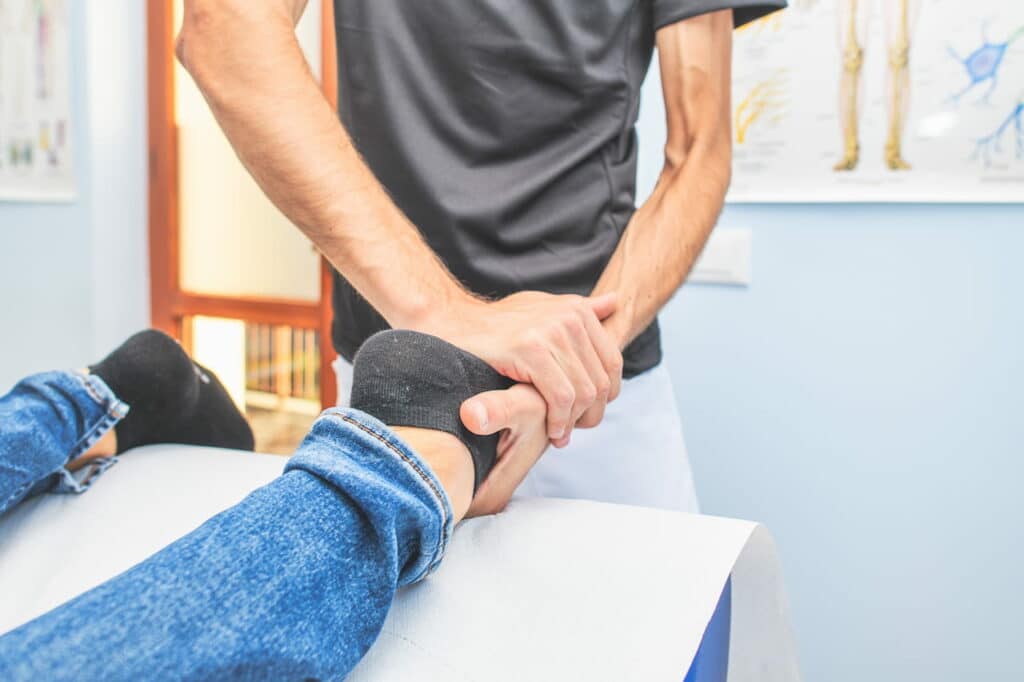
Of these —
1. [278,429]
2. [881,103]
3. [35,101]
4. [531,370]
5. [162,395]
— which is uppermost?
[35,101]

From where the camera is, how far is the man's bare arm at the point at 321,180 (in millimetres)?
716

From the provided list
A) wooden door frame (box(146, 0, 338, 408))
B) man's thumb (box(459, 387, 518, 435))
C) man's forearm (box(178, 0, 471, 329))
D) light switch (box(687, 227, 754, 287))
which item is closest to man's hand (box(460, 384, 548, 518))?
man's thumb (box(459, 387, 518, 435))

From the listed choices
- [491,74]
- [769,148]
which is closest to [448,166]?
[491,74]

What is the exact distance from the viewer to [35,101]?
2455 mm

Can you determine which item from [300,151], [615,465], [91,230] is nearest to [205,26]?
[300,151]

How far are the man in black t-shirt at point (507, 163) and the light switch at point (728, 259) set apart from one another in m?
0.35

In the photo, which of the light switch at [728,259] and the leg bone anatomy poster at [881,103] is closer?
the leg bone anatomy poster at [881,103]

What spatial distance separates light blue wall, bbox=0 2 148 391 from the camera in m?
2.36

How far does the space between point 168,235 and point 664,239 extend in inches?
81.3

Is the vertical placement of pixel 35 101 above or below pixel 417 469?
above

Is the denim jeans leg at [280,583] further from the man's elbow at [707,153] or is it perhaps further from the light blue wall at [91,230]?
the light blue wall at [91,230]

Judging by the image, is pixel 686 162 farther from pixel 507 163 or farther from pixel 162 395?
pixel 162 395

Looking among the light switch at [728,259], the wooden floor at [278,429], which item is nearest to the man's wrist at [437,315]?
the light switch at [728,259]

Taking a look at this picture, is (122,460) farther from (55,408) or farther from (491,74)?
(491,74)
